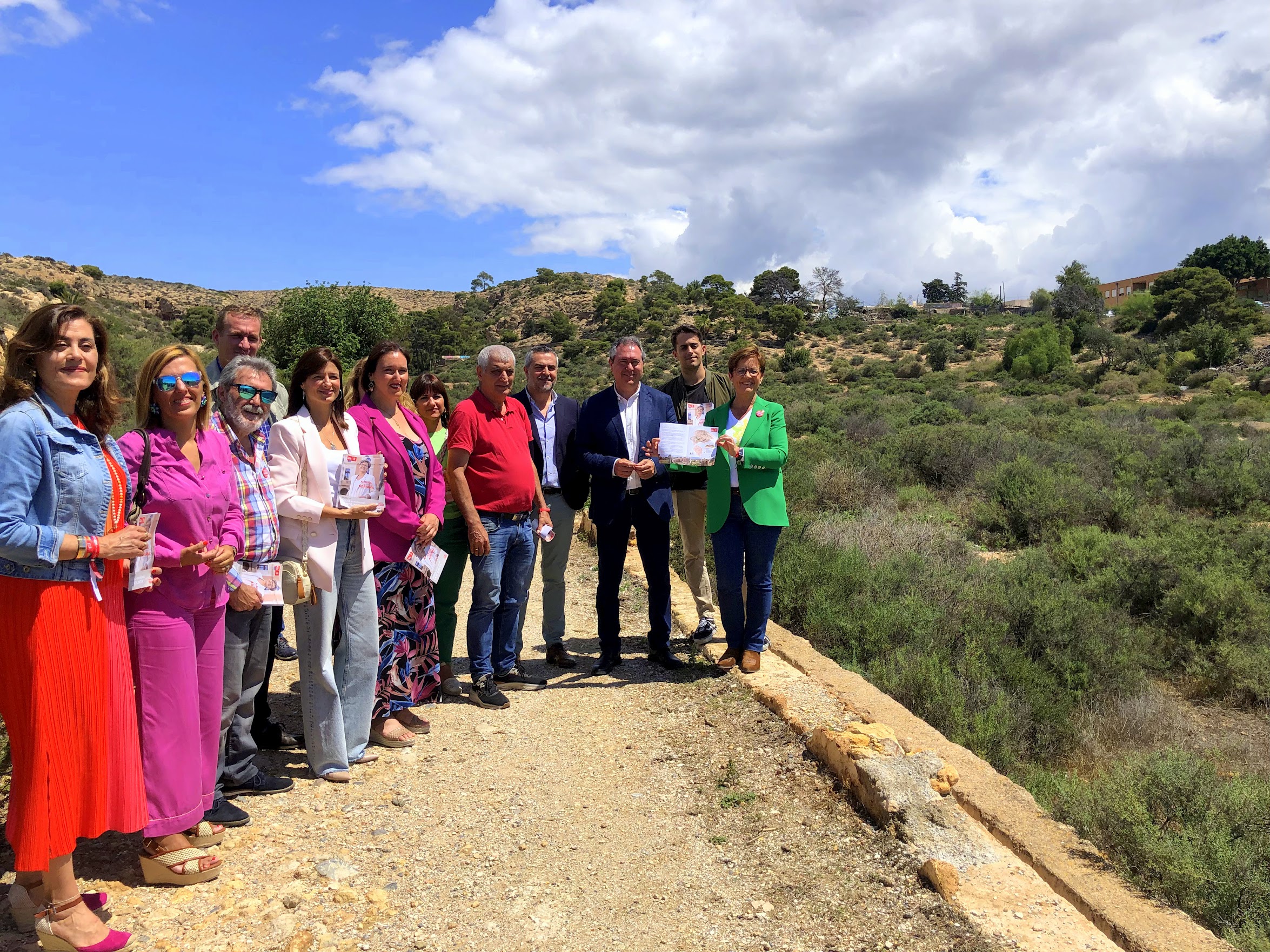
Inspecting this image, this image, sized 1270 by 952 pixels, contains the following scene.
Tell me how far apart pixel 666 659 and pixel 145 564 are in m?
3.45

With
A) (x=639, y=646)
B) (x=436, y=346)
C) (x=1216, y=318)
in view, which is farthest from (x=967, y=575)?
(x=436, y=346)

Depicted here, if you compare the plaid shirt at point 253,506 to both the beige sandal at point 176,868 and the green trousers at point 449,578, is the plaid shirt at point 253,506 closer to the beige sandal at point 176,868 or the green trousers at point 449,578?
the beige sandal at point 176,868

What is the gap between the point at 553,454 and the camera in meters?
5.23

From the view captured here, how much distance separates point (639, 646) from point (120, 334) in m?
24.0

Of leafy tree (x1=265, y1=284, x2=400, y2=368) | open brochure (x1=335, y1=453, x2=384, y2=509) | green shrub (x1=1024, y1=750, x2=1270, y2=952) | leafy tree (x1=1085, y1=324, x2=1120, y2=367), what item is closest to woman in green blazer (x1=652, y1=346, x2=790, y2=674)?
open brochure (x1=335, y1=453, x2=384, y2=509)

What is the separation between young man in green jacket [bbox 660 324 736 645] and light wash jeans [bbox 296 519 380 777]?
234 centimetres

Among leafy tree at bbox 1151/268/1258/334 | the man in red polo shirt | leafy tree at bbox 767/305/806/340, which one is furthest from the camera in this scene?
leafy tree at bbox 767/305/806/340

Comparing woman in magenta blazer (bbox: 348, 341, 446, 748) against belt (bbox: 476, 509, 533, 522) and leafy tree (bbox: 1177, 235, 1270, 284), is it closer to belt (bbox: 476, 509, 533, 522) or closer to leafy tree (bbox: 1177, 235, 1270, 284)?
belt (bbox: 476, 509, 533, 522)

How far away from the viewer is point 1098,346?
36.8 metres

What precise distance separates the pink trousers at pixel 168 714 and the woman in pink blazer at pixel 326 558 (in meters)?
0.71

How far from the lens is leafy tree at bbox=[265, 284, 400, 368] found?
28266 millimetres

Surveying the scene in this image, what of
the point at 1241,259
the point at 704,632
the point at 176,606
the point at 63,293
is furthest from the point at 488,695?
the point at 1241,259

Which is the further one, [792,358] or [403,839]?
[792,358]

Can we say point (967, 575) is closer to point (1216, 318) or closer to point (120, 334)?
point (120, 334)
